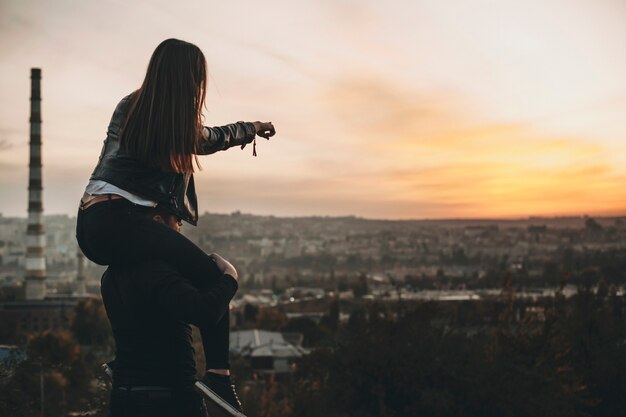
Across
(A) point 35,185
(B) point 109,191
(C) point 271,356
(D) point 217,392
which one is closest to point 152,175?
(B) point 109,191

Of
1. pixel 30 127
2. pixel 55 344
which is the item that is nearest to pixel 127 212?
pixel 55 344

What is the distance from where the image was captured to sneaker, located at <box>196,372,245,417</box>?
2.00 meters

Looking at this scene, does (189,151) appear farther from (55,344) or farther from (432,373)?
(55,344)

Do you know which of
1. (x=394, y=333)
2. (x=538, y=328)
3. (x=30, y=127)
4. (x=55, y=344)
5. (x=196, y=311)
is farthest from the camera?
(x=30, y=127)

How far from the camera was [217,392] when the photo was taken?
205 centimetres

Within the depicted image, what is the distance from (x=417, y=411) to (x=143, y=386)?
18080 millimetres

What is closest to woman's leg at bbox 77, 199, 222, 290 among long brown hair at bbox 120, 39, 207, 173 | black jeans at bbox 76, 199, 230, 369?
black jeans at bbox 76, 199, 230, 369

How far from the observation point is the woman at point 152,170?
6.78 feet

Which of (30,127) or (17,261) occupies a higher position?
(30,127)

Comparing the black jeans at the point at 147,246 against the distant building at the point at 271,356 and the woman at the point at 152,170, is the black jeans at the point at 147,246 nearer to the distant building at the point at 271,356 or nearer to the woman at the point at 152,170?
the woman at the point at 152,170

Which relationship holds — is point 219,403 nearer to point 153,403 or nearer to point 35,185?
point 153,403

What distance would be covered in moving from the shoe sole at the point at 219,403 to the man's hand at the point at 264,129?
724mm

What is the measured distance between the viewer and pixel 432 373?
2003cm

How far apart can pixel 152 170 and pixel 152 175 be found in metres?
0.01
